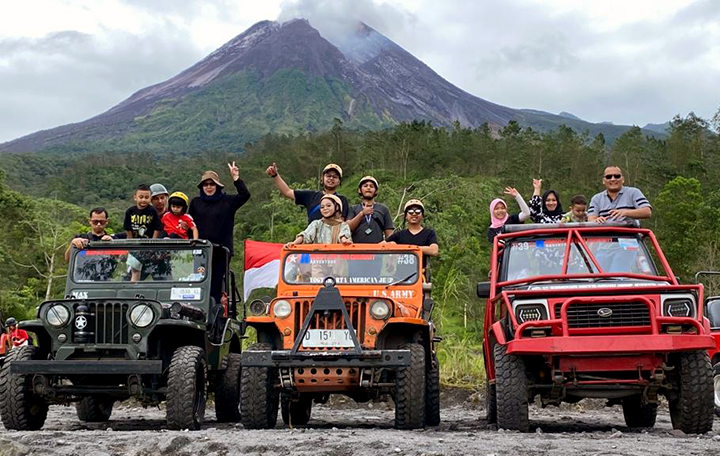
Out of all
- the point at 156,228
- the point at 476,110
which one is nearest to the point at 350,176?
the point at 156,228

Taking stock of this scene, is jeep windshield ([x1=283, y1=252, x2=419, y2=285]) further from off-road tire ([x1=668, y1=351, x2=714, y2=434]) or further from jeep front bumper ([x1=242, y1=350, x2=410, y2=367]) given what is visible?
off-road tire ([x1=668, y1=351, x2=714, y2=434])

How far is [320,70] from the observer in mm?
190125

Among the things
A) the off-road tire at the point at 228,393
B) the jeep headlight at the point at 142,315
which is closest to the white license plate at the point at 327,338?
the jeep headlight at the point at 142,315

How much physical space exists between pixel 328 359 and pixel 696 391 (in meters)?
3.04

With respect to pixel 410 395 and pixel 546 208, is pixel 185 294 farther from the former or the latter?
pixel 546 208

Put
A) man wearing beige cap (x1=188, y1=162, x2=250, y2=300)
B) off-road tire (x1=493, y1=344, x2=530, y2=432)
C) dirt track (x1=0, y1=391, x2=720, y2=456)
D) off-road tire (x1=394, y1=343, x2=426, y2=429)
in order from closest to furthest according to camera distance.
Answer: dirt track (x1=0, y1=391, x2=720, y2=456) < off-road tire (x1=493, y1=344, x2=530, y2=432) < off-road tire (x1=394, y1=343, x2=426, y2=429) < man wearing beige cap (x1=188, y1=162, x2=250, y2=300)

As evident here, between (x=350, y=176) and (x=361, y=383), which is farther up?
(x=350, y=176)

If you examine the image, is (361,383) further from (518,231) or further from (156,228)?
(156,228)

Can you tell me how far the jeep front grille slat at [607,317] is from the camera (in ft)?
25.0

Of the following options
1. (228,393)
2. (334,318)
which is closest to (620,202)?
(334,318)

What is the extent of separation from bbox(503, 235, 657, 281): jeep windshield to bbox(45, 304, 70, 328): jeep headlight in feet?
13.6

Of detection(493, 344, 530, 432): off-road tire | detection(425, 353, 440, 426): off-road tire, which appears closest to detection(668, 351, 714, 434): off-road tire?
detection(493, 344, 530, 432): off-road tire

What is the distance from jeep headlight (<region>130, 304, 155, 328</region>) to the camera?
28.5 feet

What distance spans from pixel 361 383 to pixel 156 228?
11.9 feet
